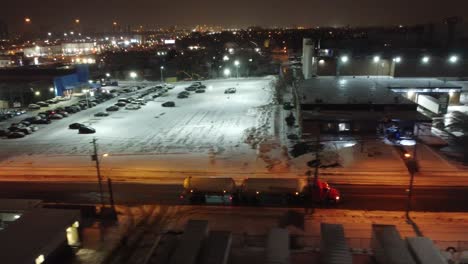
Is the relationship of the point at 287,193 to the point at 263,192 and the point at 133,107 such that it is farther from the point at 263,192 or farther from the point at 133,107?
the point at 133,107

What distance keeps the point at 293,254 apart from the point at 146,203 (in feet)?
32.5

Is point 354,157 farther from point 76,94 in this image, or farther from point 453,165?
point 76,94

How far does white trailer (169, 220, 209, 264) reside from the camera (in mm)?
12984

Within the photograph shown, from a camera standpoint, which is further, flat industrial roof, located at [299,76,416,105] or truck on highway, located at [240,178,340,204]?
flat industrial roof, located at [299,76,416,105]

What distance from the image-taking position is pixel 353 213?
18.8 metres

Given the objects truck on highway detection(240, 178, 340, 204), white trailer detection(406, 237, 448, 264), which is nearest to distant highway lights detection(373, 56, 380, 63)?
truck on highway detection(240, 178, 340, 204)

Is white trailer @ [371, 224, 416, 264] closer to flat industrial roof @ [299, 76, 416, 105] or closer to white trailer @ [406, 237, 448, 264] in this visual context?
white trailer @ [406, 237, 448, 264]

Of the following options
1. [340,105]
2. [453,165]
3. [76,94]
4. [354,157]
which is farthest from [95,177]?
[76,94]

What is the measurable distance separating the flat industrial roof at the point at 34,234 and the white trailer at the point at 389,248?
13.3 m

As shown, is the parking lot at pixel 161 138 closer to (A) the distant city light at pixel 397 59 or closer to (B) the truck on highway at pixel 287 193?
(B) the truck on highway at pixel 287 193

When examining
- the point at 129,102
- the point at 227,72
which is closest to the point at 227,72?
the point at 227,72

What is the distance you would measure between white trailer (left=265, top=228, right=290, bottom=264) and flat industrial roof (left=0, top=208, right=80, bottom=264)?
9086 millimetres

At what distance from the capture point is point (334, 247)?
44.0 feet

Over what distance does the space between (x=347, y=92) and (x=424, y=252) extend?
94.6 feet
